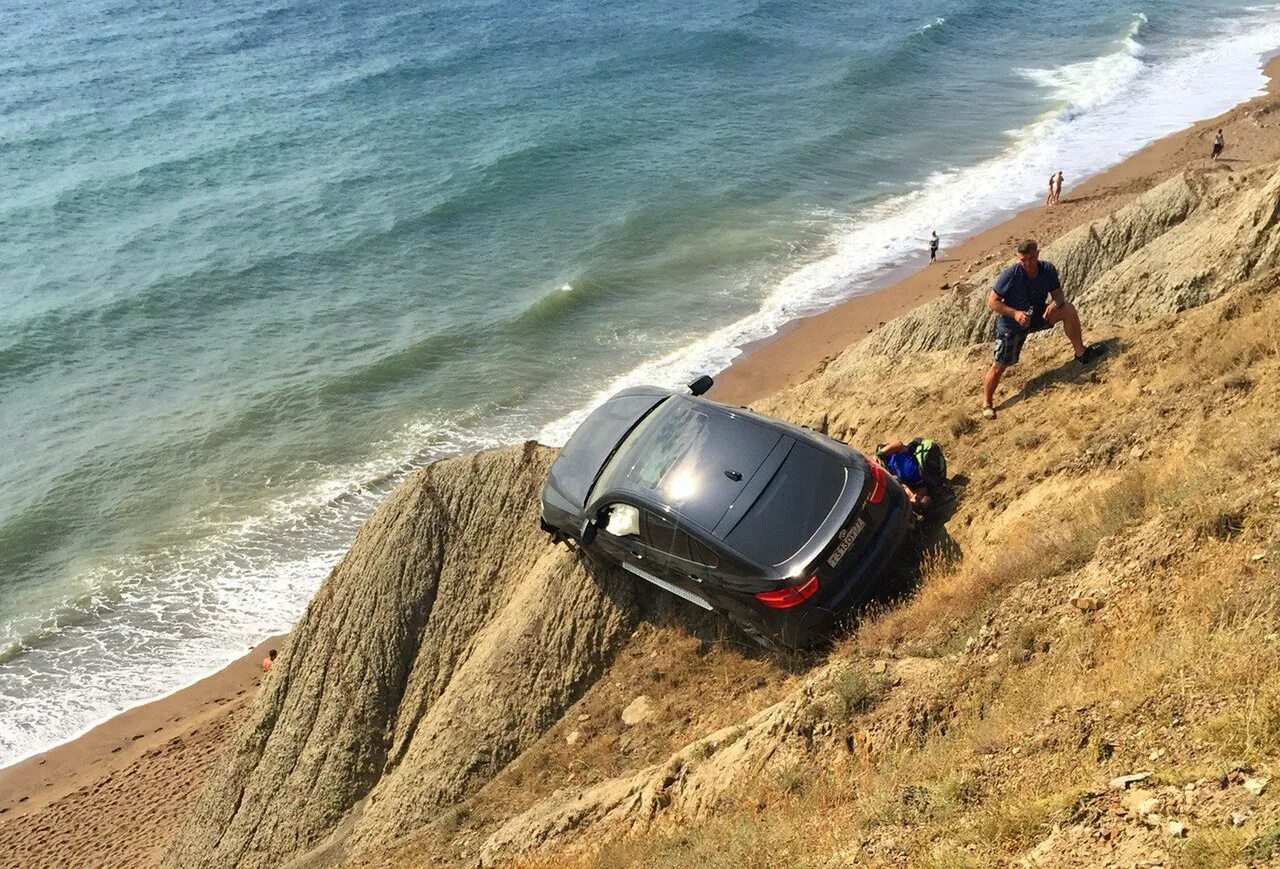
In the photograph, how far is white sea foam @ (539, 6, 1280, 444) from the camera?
85.4 ft

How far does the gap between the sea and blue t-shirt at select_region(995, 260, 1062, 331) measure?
14.6m

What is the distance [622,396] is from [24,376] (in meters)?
26.7

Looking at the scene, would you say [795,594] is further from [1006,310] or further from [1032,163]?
[1032,163]

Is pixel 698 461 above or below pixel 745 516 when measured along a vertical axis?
above

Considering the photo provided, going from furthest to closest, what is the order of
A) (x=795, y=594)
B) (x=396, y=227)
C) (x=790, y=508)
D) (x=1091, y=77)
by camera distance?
1. (x=1091, y=77)
2. (x=396, y=227)
3. (x=790, y=508)
4. (x=795, y=594)

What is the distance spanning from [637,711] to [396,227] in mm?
30493

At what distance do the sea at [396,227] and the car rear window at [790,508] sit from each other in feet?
47.0

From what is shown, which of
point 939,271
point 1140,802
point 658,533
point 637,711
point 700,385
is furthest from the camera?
point 939,271

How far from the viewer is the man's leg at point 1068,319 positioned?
872cm

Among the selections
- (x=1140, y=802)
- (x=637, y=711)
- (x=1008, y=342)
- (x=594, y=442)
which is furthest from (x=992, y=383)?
(x=1140, y=802)

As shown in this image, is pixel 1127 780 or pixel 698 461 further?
pixel 698 461

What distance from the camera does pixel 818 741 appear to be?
5977 millimetres

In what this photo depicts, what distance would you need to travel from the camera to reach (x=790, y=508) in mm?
7371

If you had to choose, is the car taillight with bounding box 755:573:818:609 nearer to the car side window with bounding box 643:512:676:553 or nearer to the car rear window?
the car rear window
